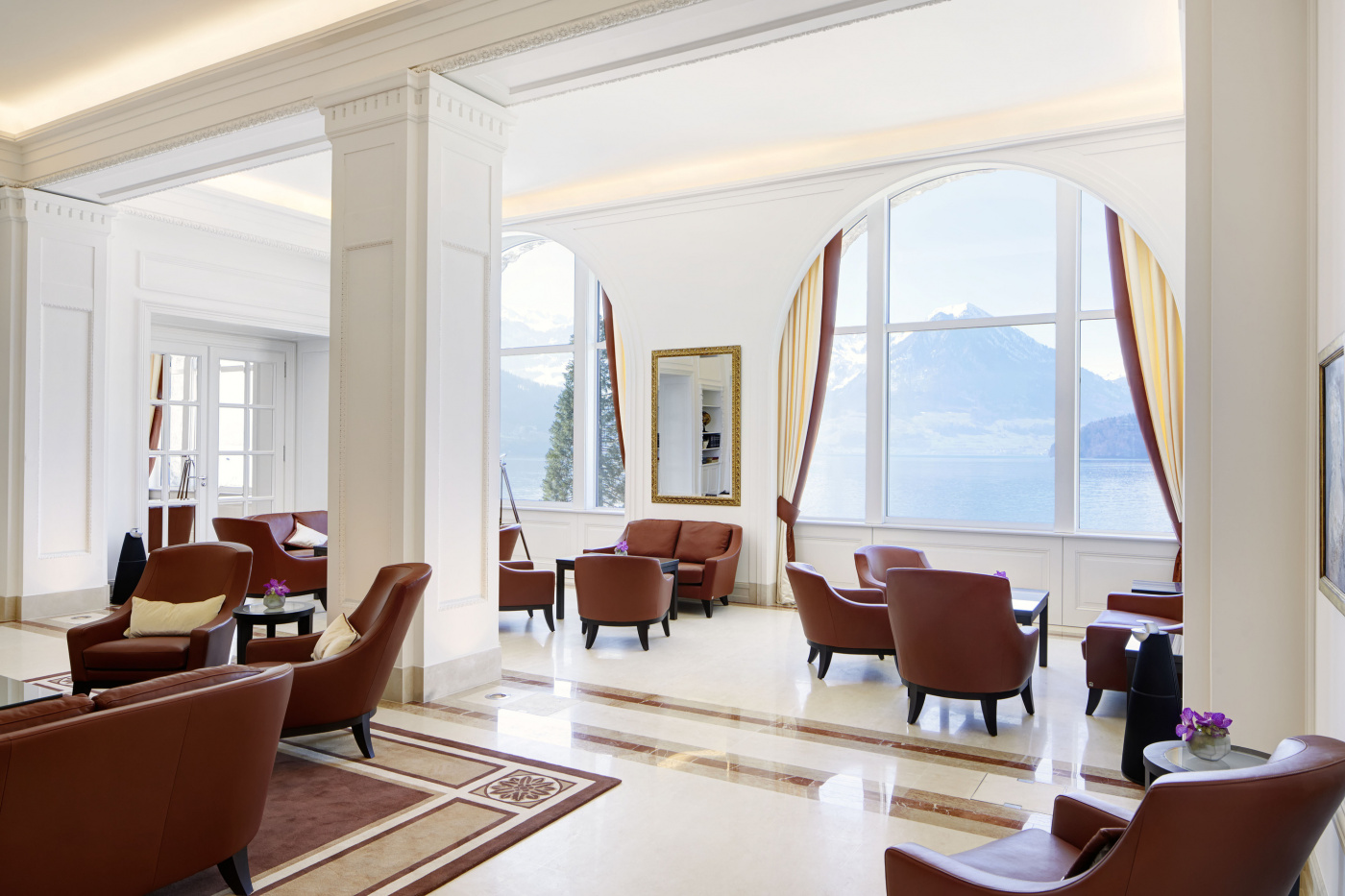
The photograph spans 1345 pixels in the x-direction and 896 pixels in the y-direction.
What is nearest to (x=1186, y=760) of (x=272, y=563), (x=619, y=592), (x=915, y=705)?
(x=915, y=705)

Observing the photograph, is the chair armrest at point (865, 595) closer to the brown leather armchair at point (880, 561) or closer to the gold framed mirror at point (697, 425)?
the brown leather armchair at point (880, 561)

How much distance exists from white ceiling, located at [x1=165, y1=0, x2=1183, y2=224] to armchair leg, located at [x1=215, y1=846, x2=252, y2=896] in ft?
13.3

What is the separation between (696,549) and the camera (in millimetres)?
8359

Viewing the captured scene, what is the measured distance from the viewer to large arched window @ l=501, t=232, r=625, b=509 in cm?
982

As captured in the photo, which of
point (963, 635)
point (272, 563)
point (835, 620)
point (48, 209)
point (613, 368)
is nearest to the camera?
point (963, 635)

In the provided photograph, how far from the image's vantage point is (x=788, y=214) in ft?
27.0

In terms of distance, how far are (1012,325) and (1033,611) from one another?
10.1 ft

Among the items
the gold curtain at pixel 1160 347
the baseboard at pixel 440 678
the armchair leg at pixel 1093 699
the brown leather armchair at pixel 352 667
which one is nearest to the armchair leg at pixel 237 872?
the brown leather armchair at pixel 352 667

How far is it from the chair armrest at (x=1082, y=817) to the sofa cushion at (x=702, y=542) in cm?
583

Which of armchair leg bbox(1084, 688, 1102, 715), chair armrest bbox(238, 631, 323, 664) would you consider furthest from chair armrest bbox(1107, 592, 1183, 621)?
chair armrest bbox(238, 631, 323, 664)

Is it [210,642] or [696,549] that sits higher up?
[696,549]

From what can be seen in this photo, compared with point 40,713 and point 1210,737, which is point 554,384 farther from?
point 1210,737

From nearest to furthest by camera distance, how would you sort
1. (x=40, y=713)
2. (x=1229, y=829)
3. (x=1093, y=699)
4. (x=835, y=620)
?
(x=1229, y=829) → (x=40, y=713) → (x=1093, y=699) → (x=835, y=620)

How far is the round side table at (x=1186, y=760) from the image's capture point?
2627 millimetres
